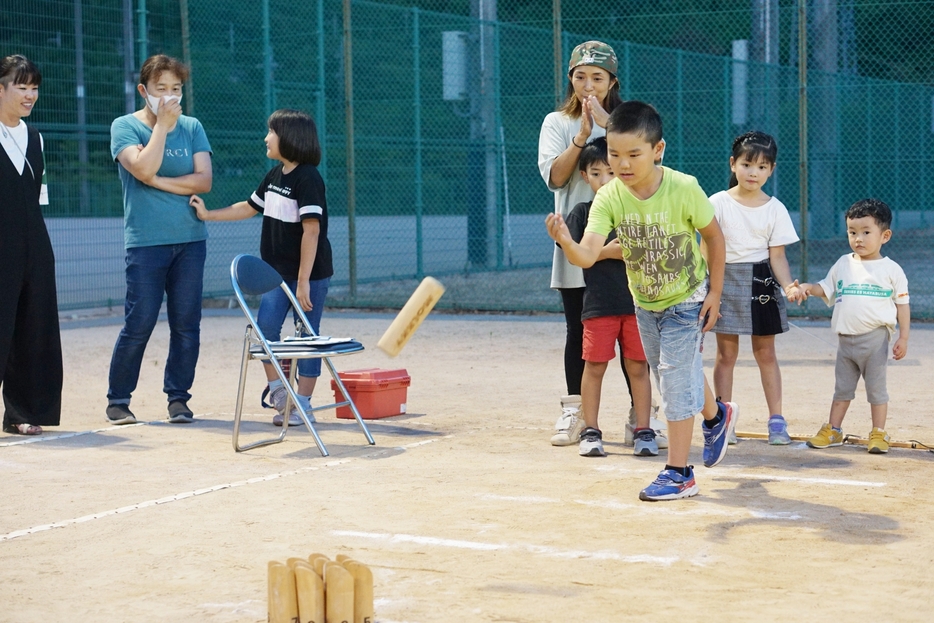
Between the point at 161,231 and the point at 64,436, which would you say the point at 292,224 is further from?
the point at 64,436

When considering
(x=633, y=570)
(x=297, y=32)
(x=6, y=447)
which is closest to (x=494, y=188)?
(x=297, y=32)

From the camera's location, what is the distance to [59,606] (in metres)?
3.82

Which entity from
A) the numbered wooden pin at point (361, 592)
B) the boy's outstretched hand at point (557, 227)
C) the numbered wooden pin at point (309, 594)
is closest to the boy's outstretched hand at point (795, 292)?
the boy's outstretched hand at point (557, 227)

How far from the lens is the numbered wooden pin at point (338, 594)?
3.42 meters

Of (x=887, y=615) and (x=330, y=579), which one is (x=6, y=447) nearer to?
(x=330, y=579)

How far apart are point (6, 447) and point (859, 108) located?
17.9 meters

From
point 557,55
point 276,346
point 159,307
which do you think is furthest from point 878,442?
point 557,55

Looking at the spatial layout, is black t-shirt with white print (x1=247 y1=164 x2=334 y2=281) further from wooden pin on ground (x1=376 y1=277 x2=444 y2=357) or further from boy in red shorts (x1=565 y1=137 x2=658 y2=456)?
boy in red shorts (x1=565 y1=137 x2=658 y2=456)

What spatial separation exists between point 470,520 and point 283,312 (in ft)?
8.79

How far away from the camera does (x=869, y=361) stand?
238 inches

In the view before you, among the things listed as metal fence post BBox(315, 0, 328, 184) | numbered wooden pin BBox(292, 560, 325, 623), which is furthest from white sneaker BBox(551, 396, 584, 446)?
metal fence post BBox(315, 0, 328, 184)

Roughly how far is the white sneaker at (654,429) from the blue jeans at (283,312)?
1.87 m

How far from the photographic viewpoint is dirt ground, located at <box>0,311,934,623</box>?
3791mm

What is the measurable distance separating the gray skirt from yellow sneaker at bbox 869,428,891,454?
670mm
